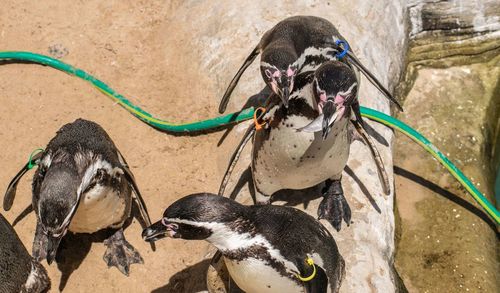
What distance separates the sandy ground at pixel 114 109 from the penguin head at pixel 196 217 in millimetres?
Answer: 903

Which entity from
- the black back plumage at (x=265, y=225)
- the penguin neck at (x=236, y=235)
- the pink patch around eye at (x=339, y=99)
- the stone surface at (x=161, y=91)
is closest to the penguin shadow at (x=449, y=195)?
Answer: the stone surface at (x=161, y=91)

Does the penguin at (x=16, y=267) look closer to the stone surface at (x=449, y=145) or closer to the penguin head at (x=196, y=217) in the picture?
the penguin head at (x=196, y=217)

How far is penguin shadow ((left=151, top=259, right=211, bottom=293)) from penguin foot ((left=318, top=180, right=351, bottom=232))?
739 millimetres

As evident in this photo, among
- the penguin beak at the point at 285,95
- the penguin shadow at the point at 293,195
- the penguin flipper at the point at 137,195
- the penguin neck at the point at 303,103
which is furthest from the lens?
the penguin shadow at the point at 293,195

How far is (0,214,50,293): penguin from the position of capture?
358 centimetres

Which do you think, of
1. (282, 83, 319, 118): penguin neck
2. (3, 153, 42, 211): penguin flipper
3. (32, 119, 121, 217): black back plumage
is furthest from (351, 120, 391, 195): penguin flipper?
(3, 153, 42, 211): penguin flipper

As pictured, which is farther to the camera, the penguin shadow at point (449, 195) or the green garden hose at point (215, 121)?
the penguin shadow at point (449, 195)

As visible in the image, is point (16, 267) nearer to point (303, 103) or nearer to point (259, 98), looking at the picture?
point (303, 103)

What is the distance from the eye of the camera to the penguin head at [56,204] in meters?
3.30

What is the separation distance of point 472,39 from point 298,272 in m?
3.54

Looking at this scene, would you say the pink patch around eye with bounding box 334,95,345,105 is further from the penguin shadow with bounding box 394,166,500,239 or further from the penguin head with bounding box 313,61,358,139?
the penguin shadow with bounding box 394,166,500,239

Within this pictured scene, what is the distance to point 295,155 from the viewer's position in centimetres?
358

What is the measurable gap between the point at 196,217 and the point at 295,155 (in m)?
0.78

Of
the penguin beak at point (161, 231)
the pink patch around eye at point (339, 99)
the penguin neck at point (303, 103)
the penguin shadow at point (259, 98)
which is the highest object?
the pink patch around eye at point (339, 99)
